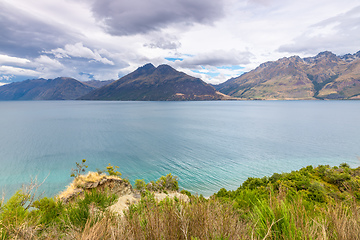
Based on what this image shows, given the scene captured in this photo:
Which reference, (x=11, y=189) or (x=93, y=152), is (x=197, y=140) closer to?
(x=93, y=152)

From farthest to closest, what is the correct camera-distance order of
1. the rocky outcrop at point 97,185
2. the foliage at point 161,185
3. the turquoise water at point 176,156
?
the turquoise water at point 176,156 < the foliage at point 161,185 < the rocky outcrop at point 97,185

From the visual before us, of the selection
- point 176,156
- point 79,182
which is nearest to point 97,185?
point 79,182

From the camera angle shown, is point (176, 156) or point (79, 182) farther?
point (176, 156)

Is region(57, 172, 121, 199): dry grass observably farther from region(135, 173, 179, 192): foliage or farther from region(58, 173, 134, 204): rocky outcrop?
region(135, 173, 179, 192): foliage

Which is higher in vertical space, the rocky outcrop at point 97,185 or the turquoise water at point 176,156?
the rocky outcrop at point 97,185

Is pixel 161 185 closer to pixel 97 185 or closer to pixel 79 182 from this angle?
pixel 97 185

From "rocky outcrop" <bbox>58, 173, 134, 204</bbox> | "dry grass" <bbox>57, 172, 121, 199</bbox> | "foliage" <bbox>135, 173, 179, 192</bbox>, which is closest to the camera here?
"dry grass" <bbox>57, 172, 121, 199</bbox>

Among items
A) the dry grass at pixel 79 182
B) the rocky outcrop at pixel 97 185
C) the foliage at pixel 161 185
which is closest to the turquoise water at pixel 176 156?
the foliage at pixel 161 185

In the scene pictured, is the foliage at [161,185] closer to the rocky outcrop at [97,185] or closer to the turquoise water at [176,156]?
the rocky outcrop at [97,185]

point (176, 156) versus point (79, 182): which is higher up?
point (79, 182)

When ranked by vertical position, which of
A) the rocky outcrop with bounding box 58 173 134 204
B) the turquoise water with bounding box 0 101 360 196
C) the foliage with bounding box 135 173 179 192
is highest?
the rocky outcrop with bounding box 58 173 134 204

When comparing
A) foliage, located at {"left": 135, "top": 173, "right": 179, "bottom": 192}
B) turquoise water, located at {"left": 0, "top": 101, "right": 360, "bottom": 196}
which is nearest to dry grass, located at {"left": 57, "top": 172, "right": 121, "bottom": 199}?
foliage, located at {"left": 135, "top": 173, "right": 179, "bottom": 192}

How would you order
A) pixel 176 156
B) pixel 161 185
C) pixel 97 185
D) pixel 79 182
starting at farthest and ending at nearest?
pixel 176 156 < pixel 161 185 < pixel 97 185 < pixel 79 182

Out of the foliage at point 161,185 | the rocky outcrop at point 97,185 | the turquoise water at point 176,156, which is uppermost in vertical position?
the rocky outcrop at point 97,185
